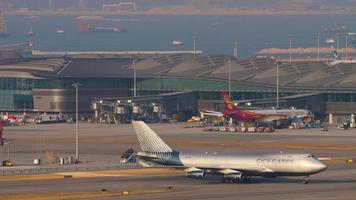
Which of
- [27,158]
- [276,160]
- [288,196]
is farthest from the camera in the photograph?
[27,158]

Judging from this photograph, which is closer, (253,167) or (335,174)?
(253,167)

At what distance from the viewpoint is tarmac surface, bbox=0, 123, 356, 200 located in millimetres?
114750

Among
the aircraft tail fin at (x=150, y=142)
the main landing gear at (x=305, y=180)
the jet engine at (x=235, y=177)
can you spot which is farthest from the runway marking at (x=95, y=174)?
the main landing gear at (x=305, y=180)

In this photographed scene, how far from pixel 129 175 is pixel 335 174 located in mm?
19279

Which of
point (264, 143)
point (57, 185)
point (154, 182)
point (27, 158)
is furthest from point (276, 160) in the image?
point (264, 143)

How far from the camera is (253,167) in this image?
4796 inches

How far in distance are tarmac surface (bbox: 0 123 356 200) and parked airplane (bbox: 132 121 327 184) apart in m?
1.10

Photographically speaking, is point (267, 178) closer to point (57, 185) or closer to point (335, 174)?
point (335, 174)

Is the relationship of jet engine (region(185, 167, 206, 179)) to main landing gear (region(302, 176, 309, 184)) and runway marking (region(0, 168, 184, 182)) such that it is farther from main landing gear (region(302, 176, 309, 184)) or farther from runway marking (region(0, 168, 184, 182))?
main landing gear (region(302, 176, 309, 184))

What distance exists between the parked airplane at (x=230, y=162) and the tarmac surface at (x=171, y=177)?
1.10m

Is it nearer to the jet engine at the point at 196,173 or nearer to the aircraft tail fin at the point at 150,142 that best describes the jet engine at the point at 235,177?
the jet engine at the point at 196,173

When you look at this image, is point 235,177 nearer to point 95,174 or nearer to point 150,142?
point 150,142

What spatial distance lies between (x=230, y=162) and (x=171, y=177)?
25.1ft

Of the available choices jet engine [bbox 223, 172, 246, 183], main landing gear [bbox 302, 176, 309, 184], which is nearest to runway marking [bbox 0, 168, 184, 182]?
jet engine [bbox 223, 172, 246, 183]
